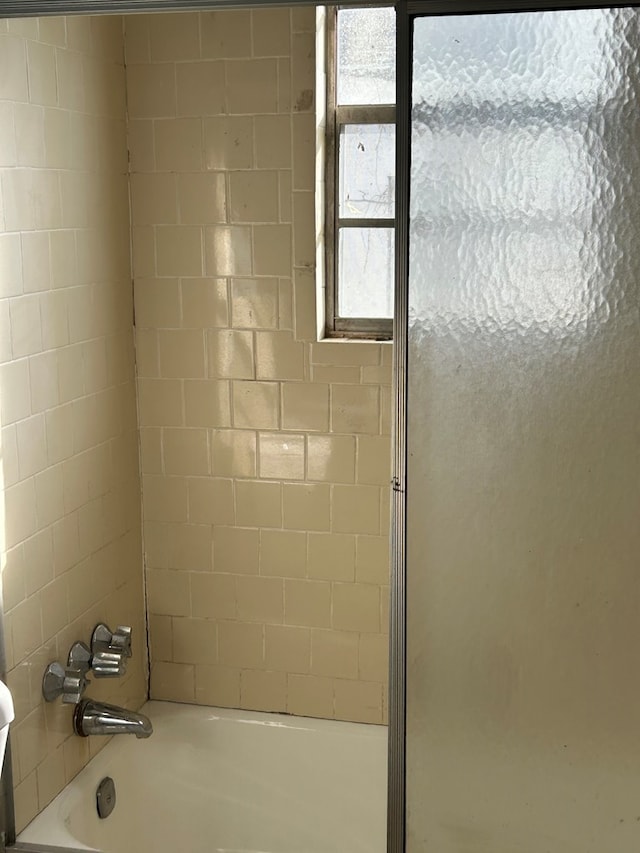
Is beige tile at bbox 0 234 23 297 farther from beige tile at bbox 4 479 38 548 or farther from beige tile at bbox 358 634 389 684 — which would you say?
beige tile at bbox 358 634 389 684

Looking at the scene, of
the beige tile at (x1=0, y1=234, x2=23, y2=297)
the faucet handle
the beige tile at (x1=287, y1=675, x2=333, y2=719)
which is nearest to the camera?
the beige tile at (x1=0, y1=234, x2=23, y2=297)

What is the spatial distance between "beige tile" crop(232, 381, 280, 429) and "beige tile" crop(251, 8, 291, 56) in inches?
36.3

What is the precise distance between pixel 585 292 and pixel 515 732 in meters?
0.85

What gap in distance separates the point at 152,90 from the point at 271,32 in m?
0.38

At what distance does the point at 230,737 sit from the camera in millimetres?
3156

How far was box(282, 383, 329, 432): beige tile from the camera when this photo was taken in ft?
9.83

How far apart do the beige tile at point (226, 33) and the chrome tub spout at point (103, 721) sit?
1.81m

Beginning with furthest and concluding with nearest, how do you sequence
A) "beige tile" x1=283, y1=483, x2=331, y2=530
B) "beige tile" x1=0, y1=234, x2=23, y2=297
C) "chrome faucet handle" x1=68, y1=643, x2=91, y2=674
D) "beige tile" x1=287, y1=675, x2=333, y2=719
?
"beige tile" x1=287, y1=675, x2=333, y2=719
"beige tile" x1=283, y1=483, x2=331, y2=530
"chrome faucet handle" x1=68, y1=643, x2=91, y2=674
"beige tile" x1=0, y1=234, x2=23, y2=297

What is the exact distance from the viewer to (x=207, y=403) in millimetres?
3078

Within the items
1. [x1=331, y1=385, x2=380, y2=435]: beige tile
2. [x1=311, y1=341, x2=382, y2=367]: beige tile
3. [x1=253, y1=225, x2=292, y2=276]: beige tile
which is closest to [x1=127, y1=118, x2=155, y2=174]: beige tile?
[x1=253, y1=225, x2=292, y2=276]: beige tile

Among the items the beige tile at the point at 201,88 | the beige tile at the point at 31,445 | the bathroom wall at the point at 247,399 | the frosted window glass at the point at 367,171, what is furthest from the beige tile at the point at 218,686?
the beige tile at the point at 201,88

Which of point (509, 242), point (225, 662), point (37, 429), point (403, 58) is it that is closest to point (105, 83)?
point (37, 429)

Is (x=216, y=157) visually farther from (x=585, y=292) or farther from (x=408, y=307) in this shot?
(x=585, y=292)

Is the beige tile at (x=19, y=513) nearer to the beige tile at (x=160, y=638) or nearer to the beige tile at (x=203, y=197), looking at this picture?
the beige tile at (x=160, y=638)
